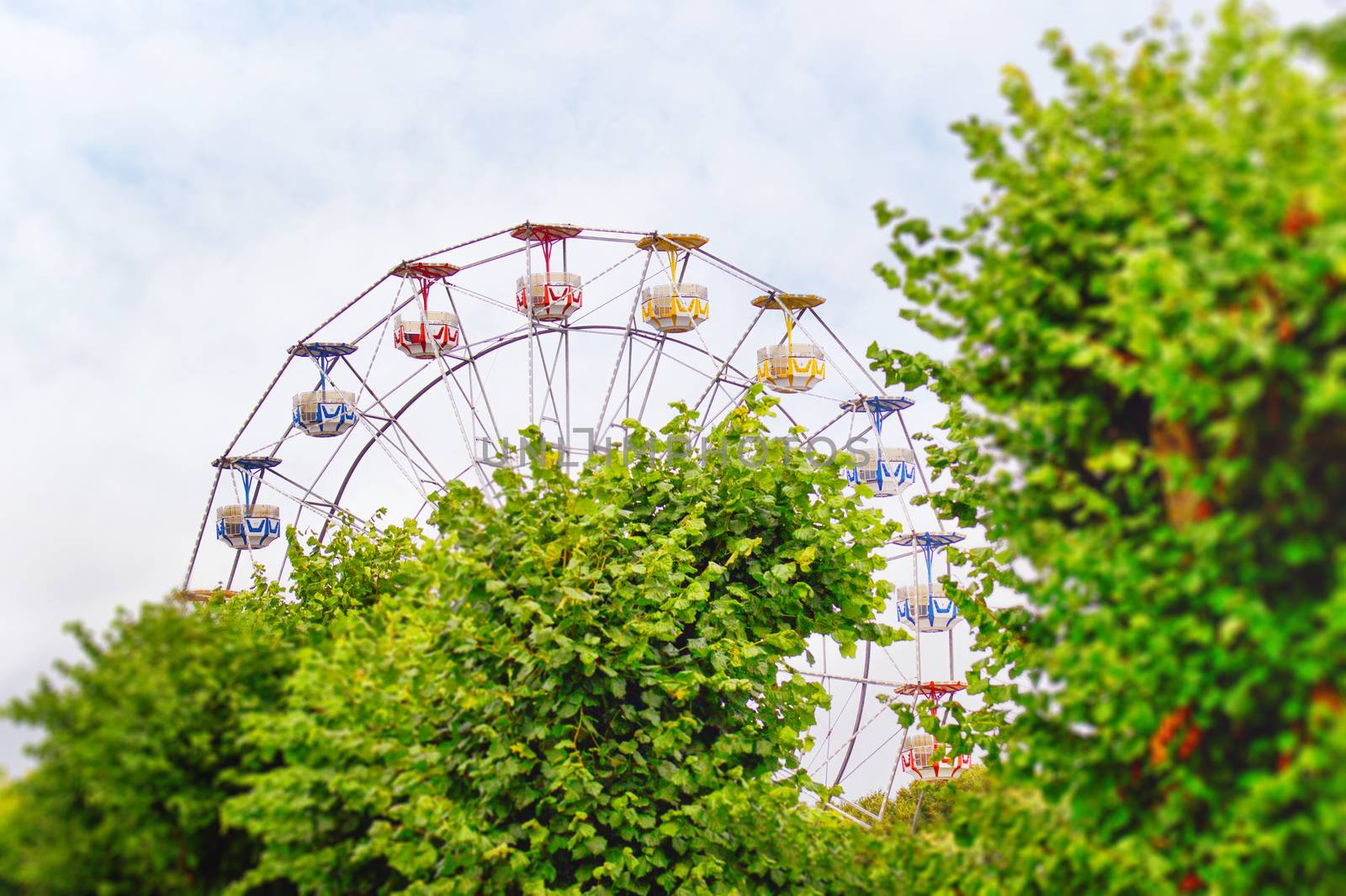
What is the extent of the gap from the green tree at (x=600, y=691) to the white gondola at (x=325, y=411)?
53.1 ft

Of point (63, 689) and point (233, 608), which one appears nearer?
point (63, 689)

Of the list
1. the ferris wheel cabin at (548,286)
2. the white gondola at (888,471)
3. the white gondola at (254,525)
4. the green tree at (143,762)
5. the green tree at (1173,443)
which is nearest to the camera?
the green tree at (1173,443)

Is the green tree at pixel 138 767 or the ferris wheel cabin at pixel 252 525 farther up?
the ferris wheel cabin at pixel 252 525

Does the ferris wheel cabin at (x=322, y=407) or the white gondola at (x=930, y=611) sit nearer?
the ferris wheel cabin at (x=322, y=407)

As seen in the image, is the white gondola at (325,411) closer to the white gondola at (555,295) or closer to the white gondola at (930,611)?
the white gondola at (555,295)

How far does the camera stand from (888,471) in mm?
30844

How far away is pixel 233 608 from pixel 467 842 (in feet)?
37.4

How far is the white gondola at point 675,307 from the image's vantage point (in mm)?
23969

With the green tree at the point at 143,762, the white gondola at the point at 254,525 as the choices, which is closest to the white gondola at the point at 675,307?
the white gondola at the point at 254,525

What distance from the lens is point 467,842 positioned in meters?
9.36

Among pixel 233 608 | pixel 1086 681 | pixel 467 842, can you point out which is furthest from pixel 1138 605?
pixel 233 608

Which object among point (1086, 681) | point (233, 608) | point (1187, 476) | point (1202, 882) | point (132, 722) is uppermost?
point (233, 608)

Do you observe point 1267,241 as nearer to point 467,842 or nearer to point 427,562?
point 467,842

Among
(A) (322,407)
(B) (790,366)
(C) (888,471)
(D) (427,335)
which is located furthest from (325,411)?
(C) (888,471)
